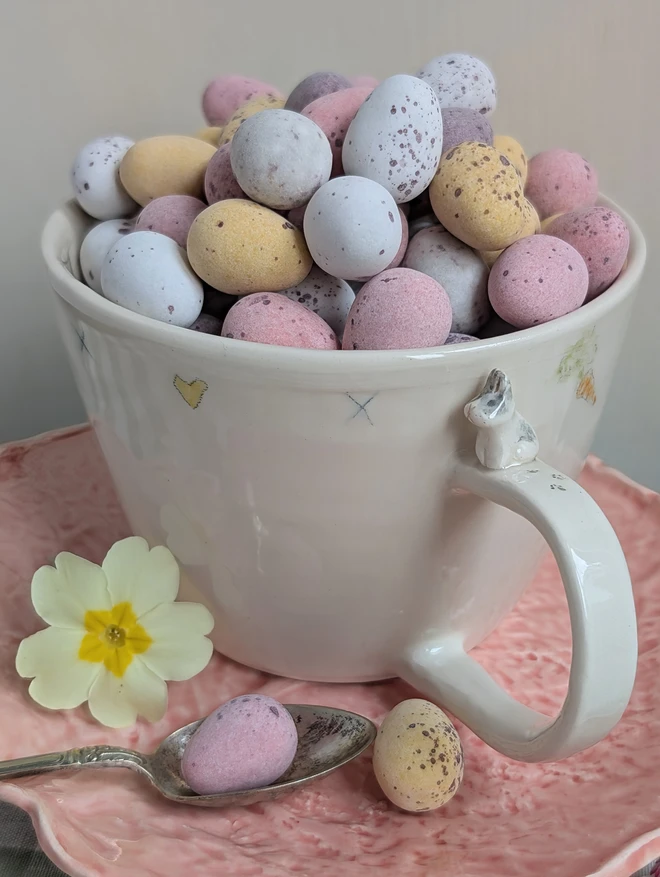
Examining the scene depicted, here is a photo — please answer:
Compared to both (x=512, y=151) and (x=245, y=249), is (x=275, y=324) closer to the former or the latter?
(x=245, y=249)

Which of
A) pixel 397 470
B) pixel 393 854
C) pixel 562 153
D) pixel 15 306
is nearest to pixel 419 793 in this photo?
pixel 393 854

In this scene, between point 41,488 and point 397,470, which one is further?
point 41,488

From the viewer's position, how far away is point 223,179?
398 millimetres

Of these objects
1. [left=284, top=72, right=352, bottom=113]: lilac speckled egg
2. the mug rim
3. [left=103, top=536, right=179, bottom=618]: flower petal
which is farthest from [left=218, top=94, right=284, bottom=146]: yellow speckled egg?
[left=103, top=536, right=179, bottom=618]: flower petal

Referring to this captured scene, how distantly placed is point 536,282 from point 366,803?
25cm

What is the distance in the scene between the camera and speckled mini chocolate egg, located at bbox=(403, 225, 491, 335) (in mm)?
371

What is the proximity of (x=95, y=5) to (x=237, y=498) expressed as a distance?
55 centimetres

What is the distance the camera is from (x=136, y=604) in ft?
1.43

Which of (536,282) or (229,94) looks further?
(229,94)

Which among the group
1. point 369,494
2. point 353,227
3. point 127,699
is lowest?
point 127,699

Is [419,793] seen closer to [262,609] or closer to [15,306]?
[262,609]

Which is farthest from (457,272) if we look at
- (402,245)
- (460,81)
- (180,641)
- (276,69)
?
(276,69)

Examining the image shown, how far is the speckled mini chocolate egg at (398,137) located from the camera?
1.18ft

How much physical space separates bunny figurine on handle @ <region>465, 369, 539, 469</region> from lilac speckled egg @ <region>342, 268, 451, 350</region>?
32 millimetres
